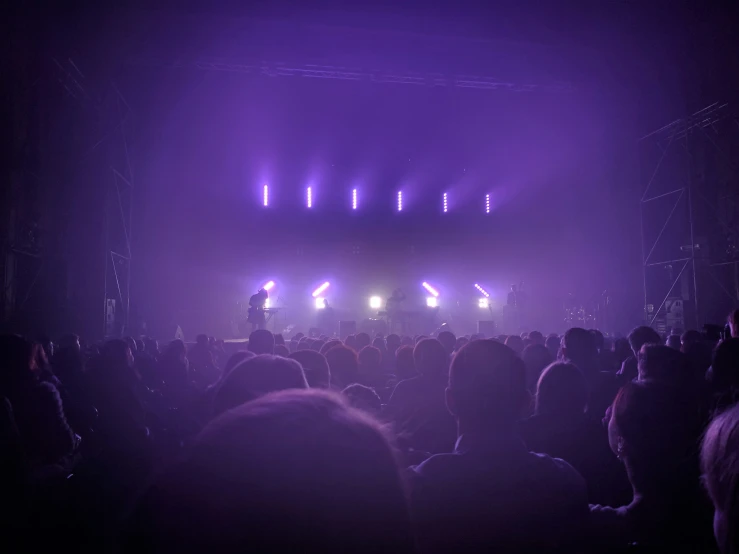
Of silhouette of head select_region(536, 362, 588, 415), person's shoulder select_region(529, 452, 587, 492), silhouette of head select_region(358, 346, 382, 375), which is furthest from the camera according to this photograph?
silhouette of head select_region(358, 346, 382, 375)

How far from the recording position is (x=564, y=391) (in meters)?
3.29

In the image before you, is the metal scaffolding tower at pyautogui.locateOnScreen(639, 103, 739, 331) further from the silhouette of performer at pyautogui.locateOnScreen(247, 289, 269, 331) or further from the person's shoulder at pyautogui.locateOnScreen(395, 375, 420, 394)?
the silhouette of performer at pyautogui.locateOnScreen(247, 289, 269, 331)

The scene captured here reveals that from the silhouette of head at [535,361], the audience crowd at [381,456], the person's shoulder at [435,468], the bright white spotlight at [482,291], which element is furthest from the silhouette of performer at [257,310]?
the person's shoulder at [435,468]

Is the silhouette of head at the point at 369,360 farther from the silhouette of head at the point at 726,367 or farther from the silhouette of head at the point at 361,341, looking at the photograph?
the silhouette of head at the point at 726,367

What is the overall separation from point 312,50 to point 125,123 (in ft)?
20.6

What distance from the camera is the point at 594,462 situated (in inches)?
128

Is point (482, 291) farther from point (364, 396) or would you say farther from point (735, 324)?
point (364, 396)

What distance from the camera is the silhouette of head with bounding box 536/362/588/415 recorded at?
10.8ft

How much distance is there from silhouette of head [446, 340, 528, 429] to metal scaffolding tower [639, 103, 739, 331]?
1273 centimetres

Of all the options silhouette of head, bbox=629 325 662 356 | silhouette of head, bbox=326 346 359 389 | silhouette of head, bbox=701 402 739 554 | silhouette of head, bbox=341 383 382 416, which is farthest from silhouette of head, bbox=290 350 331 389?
silhouette of head, bbox=629 325 662 356

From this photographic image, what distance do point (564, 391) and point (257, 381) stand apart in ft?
6.94

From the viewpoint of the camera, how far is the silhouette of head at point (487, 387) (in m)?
2.01

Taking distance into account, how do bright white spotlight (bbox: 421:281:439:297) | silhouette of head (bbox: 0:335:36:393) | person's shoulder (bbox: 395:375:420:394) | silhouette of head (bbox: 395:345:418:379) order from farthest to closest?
bright white spotlight (bbox: 421:281:439:297)
silhouette of head (bbox: 395:345:418:379)
person's shoulder (bbox: 395:375:420:394)
silhouette of head (bbox: 0:335:36:393)

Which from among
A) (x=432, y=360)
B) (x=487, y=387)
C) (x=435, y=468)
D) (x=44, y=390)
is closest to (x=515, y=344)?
(x=432, y=360)
